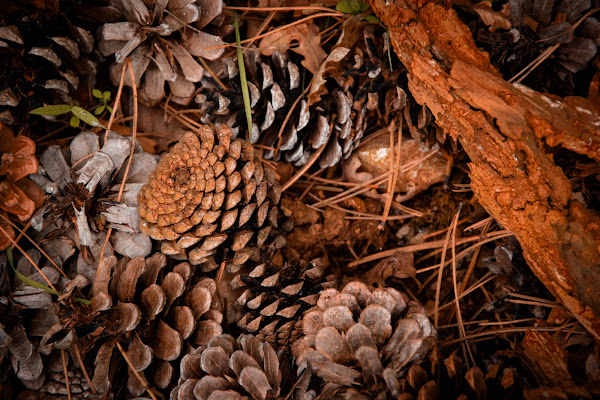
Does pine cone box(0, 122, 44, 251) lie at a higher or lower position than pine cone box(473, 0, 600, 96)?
lower

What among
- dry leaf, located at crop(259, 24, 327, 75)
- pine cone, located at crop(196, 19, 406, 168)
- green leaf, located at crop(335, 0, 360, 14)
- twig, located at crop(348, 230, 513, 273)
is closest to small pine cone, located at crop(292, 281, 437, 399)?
twig, located at crop(348, 230, 513, 273)

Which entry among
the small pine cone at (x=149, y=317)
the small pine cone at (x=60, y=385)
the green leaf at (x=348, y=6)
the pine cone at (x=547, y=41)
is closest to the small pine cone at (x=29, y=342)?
the small pine cone at (x=60, y=385)

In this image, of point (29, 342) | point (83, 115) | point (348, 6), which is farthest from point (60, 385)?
point (348, 6)

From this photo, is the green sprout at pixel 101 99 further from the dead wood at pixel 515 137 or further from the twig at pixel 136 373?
the dead wood at pixel 515 137

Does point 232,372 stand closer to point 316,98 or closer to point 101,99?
point 316,98

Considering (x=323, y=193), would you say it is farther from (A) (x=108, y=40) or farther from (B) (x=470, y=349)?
(A) (x=108, y=40)

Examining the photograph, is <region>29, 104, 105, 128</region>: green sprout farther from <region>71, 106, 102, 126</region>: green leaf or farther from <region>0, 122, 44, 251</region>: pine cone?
<region>0, 122, 44, 251</region>: pine cone
